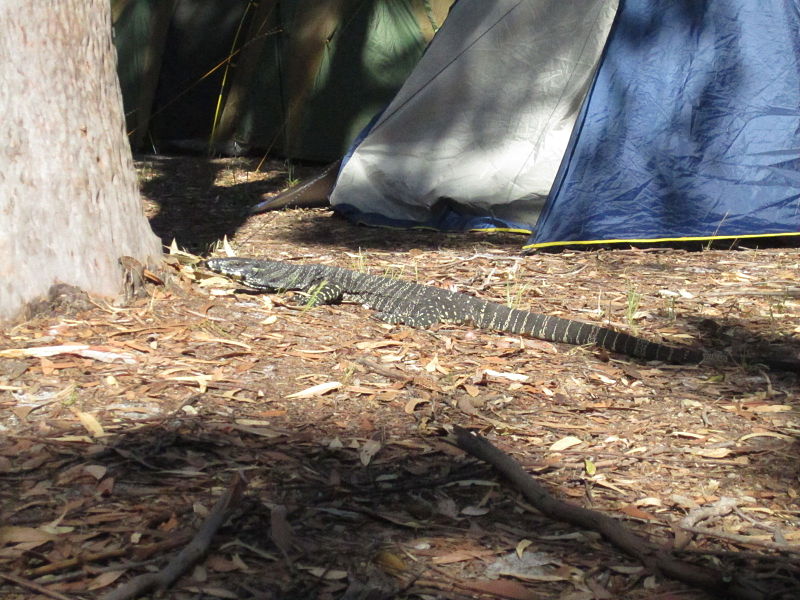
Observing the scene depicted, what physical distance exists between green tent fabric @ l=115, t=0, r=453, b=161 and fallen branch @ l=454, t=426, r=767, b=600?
798cm

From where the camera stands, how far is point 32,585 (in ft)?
8.92

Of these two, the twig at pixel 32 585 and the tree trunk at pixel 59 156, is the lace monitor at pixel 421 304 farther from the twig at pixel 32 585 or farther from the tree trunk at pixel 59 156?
the twig at pixel 32 585

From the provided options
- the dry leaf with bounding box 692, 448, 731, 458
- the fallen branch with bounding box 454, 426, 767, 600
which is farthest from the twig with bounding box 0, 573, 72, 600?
the dry leaf with bounding box 692, 448, 731, 458

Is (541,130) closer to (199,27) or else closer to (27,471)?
(199,27)

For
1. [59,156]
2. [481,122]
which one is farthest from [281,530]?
[481,122]

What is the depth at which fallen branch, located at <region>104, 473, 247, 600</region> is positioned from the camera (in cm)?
271

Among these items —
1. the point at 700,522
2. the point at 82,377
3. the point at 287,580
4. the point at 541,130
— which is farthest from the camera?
the point at 541,130

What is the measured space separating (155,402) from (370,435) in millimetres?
954

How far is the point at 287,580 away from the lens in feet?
9.42

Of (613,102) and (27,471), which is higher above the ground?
(613,102)

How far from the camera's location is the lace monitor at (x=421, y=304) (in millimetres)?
5312

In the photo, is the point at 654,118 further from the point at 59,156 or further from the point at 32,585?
the point at 32,585

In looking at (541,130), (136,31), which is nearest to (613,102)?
(541,130)

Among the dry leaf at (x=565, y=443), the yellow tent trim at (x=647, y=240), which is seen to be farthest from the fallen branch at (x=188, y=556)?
the yellow tent trim at (x=647, y=240)
